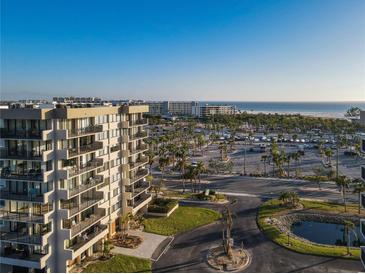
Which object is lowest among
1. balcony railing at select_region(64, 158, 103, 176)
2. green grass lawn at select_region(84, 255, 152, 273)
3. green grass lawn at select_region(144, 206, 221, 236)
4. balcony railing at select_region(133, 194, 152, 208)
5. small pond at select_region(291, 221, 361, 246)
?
small pond at select_region(291, 221, 361, 246)

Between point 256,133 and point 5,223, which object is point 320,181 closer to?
point 5,223

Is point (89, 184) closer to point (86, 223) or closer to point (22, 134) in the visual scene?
point (86, 223)

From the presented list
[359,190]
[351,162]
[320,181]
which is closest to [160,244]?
[359,190]

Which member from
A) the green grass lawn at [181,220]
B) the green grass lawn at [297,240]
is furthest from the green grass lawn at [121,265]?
the green grass lawn at [297,240]

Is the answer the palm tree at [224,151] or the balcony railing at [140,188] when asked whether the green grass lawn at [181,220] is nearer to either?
the balcony railing at [140,188]

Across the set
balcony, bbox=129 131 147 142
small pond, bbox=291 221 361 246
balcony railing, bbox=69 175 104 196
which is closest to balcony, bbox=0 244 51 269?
balcony railing, bbox=69 175 104 196

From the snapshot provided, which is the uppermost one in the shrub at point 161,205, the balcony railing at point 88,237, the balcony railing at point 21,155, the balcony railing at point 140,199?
the balcony railing at point 21,155

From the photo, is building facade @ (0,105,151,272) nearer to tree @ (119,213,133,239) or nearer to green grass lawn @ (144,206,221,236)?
tree @ (119,213,133,239)
